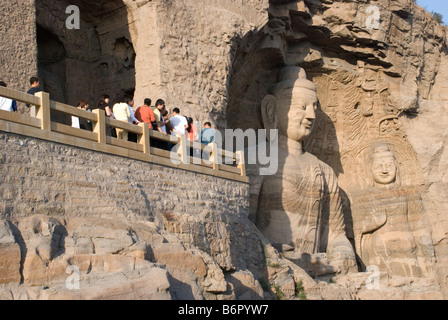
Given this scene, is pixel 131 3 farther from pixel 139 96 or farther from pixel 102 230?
pixel 102 230

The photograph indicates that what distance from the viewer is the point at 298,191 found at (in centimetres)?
1366

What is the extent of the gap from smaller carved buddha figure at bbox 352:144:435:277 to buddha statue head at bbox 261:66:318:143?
208 cm

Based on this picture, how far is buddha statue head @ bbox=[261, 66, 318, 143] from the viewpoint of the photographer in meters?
14.2

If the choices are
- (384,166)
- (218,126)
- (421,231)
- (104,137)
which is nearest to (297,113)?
(384,166)

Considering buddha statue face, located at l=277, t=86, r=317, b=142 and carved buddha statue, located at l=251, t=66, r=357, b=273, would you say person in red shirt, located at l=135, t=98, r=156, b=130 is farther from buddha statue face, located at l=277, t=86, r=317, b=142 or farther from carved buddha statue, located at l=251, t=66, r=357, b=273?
buddha statue face, located at l=277, t=86, r=317, b=142

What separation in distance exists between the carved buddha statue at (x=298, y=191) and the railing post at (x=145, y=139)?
14.8 ft

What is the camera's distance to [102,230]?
24.4 feet

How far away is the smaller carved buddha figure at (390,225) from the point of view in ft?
48.3

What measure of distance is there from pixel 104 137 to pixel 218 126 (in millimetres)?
3823

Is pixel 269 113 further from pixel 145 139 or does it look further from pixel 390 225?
pixel 145 139

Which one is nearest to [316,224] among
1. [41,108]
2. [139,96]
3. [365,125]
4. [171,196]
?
[365,125]

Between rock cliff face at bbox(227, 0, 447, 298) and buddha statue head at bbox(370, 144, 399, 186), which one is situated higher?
rock cliff face at bbox(227, 0, 447, 298)

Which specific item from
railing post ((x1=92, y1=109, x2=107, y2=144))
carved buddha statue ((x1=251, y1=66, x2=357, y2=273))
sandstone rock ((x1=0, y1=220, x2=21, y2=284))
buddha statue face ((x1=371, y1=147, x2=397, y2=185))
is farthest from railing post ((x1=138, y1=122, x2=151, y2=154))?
buddha statue face ((x1=371, y1=147, x2=397, y2=185))

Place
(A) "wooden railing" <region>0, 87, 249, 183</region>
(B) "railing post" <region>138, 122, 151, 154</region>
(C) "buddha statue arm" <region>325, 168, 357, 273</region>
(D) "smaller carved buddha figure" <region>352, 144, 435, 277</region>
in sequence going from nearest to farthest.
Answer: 1. (A) "wooden railing" <region>0, 87, 249, 183</region>
2. (B) "railing post" <region>138, 122, 151, 154</region>
3. (C) "buddha statue arm" <region>325, 168, 357, 273</region>
4. (D) "smaller carved buddha figure" <region>352, 144, 435, 277</region>
